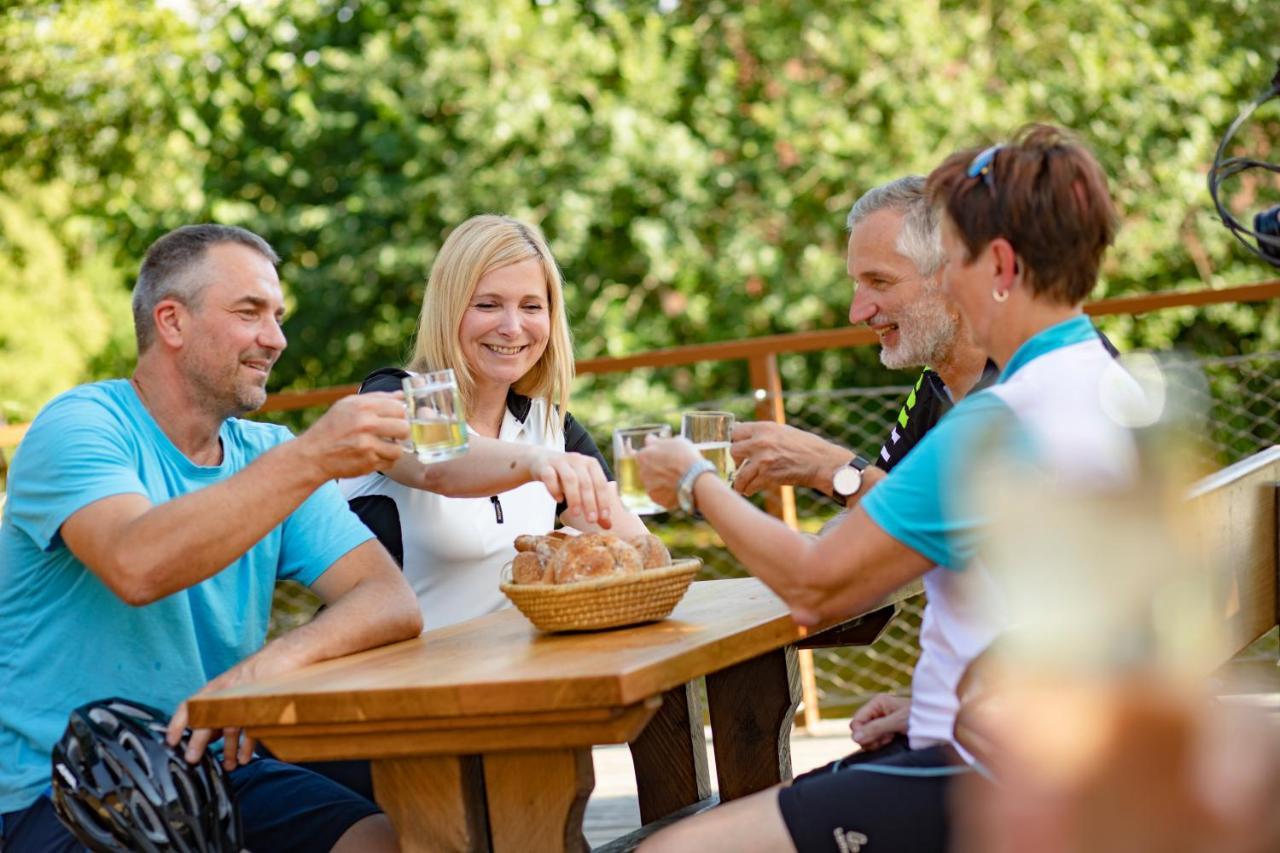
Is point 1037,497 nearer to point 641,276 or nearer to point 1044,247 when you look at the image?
point 1044,247

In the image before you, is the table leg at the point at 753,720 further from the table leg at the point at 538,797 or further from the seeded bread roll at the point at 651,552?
the table leg at the point at 538,797

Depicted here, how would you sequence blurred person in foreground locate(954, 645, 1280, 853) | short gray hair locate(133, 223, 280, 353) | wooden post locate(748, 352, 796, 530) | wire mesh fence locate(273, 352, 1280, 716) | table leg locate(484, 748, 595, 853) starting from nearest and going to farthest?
blurred person in foreground locate(954, 645, 1280, 853), table leg locate(484, 748, 595, 853), short gray hair locate(133, 223, 280, 353), wooden post locate(748, 352, 796, 530), wire mesh fence locate(273, 352, 1280, 716)

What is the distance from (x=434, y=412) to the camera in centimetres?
210

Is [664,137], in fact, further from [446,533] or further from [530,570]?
[530,570]

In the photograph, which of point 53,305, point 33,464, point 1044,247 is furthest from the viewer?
point 53,305

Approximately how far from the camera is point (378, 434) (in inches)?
81.4

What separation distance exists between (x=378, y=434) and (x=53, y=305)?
10.9m

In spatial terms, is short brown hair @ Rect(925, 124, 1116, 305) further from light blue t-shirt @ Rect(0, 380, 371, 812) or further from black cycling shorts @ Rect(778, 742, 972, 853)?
light blue t-shirt @ Rect(0, 380, 371, 812)

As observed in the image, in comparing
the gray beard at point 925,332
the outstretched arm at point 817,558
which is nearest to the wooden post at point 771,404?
the gray beard at point 925,332

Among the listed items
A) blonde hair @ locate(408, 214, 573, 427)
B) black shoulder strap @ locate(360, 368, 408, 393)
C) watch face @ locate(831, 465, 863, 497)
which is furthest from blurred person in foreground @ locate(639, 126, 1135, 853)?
blonde hair @ locate(408, 214, 573, 427)

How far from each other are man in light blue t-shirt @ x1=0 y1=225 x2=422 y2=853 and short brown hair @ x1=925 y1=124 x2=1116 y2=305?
Answer: 0.82 metres

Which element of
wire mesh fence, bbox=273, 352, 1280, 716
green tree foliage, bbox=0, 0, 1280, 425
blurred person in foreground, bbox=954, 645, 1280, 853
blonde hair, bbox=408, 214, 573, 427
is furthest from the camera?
green tree foliage, bbox=0, 0, 1280, 425

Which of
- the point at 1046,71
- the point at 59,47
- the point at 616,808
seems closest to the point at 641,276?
the point at 1046,71

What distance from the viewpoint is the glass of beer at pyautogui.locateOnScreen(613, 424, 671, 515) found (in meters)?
2.08
